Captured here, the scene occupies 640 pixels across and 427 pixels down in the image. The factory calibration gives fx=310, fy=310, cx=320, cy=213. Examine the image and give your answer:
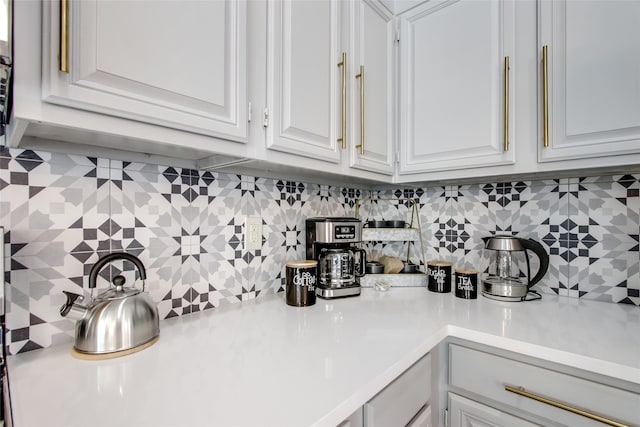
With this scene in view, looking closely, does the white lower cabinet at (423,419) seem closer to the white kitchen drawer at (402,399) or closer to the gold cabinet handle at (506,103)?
the white kitchen drawer at (402,399)

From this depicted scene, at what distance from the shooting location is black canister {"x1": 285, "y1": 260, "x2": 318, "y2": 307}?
1124mm

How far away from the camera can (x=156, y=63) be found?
2.23ft

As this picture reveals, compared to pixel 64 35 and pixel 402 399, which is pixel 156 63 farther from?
pixel 402 399

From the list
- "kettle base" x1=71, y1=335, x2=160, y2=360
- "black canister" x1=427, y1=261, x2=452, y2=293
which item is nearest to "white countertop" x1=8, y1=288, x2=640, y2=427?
"kettle base" x1=71, y1=335, x2=160, y2=360

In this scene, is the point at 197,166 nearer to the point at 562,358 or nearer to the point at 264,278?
the point at 264,278

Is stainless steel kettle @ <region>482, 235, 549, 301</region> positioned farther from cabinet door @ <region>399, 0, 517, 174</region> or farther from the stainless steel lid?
cabinet door @ <region>399, 0, 517, 174</region>

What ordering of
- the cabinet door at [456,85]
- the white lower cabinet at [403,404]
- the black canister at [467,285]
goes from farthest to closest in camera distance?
the black canister at [467,285] → the cabinet door at [456,85] → the white lower cabinet at [403,404]

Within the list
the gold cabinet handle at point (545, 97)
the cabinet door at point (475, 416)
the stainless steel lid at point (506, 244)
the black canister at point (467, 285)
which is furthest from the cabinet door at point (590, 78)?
the cabinet door at point (475, 416)

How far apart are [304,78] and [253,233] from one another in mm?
603

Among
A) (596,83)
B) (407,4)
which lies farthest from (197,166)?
(596,83)

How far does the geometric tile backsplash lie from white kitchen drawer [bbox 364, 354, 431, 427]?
2.18 feet

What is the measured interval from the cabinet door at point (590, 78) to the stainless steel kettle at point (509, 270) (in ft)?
1.16

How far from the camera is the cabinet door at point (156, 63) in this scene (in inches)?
22.2

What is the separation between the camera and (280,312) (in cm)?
107
